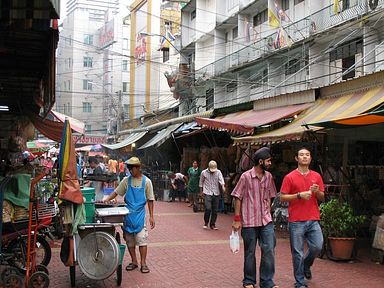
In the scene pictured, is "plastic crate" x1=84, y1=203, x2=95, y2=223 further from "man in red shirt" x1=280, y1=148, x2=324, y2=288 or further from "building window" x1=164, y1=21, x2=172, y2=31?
"building window" x1=164, y1=21, x2=172, y2=31

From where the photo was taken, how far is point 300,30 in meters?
22.0

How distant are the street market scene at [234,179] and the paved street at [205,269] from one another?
4 cm

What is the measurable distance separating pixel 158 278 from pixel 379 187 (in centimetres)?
608

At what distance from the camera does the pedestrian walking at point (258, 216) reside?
5.88 m

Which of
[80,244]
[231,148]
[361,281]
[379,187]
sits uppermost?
[231,148]

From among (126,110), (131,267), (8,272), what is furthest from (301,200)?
(126,110)

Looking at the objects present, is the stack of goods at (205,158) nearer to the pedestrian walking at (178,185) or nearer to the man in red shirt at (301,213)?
the pedestrian walking at (178,185)

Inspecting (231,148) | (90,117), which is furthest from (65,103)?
(231,148)

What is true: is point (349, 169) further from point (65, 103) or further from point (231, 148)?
point (65, 103)

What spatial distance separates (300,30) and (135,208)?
56.8ft

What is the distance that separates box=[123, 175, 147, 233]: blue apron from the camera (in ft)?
23.1

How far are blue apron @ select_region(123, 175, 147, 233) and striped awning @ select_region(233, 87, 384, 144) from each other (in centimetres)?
340

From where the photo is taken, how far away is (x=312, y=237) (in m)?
6.03

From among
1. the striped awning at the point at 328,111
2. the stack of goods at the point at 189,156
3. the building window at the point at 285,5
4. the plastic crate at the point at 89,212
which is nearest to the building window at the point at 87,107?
the building window at the point at 285,5
